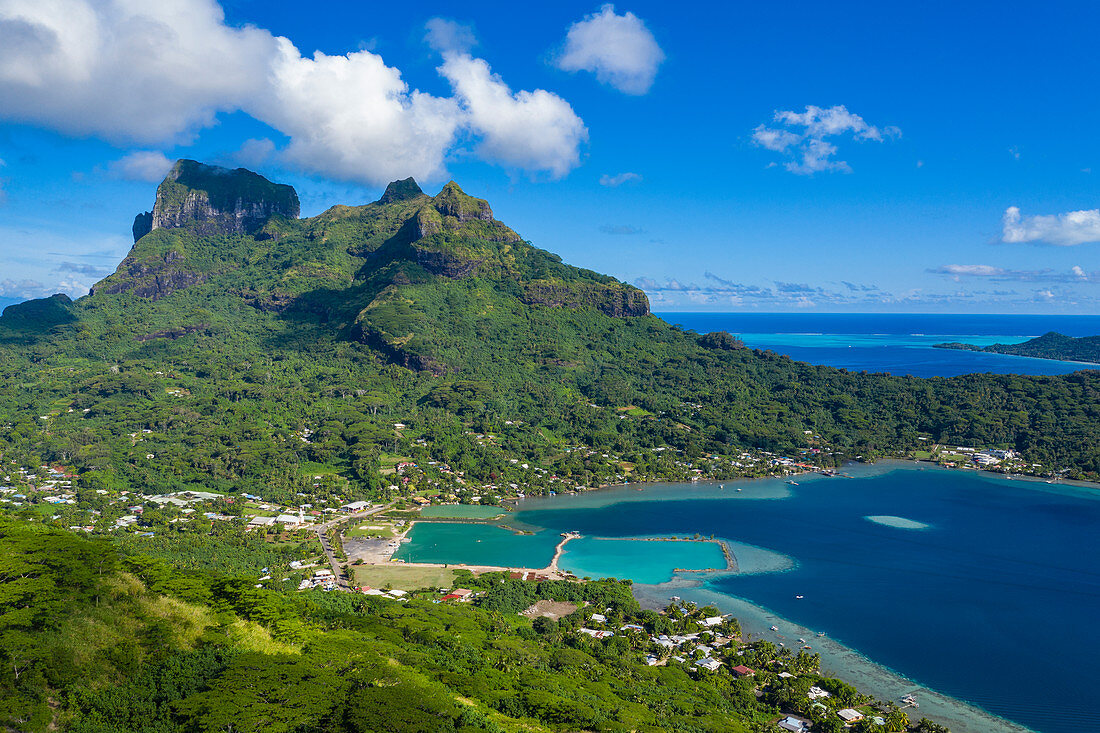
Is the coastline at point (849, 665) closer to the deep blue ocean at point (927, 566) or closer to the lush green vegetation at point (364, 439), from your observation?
the deep blue ocean at point (927, 566)

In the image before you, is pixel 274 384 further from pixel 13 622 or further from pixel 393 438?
pixel 13 622

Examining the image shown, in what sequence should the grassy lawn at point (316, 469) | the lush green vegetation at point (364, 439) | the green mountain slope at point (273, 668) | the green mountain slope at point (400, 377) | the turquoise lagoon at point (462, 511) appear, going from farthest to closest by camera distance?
the green mountain slope at point (400, 377) < the grassy lawn at point (316, 469) < the turquoise lagoon at point (462, 511) < the lush green vegetation at point (364, 439) < the green mountain slope at point (273, 668)

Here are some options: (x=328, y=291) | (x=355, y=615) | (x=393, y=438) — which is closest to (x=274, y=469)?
(x=393, y=438)

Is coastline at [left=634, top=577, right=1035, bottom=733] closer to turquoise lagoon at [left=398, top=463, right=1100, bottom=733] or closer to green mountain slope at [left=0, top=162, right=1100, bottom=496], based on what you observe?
turquoise lagoon at [left=398, top=463, right=1100, bottom=733]

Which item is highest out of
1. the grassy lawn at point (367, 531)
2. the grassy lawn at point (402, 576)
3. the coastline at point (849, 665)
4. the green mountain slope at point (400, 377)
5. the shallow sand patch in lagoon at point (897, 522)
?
the green mountain slope at point (400, 377)

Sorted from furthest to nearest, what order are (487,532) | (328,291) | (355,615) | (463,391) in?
(328,291) < (463,391) < (487,532) < (355,615)

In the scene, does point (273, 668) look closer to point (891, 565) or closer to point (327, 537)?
point (327, 537)

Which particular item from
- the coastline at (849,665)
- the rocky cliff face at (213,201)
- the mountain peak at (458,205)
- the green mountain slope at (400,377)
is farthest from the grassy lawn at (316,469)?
the rocky cliff face at (213,201)
